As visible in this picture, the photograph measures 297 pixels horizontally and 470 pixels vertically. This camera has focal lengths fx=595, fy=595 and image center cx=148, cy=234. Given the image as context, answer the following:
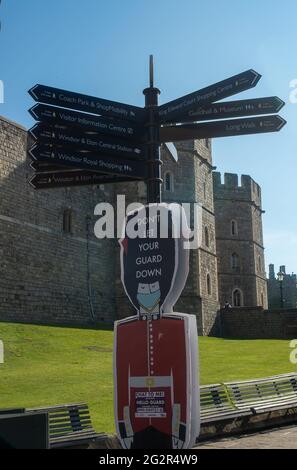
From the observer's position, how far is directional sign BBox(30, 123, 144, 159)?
19.4 feet

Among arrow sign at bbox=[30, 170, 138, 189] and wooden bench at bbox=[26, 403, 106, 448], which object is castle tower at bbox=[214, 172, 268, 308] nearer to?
wooden bench at bbox=[26, 403, 106, 448]

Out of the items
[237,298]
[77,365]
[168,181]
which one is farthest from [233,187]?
[77,365]

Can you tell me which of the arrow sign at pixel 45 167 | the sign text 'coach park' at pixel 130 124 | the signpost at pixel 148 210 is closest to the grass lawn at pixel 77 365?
the signpost at pixel 148 210

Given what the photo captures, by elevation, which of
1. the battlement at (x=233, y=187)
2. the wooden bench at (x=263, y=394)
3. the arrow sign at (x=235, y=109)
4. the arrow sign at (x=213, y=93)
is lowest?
the wooden bench at (x=263, y=394)

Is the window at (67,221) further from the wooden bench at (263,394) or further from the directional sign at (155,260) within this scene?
the directional sign at (155,260)

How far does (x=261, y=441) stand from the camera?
8109 mm

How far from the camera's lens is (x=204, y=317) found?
1152 inches

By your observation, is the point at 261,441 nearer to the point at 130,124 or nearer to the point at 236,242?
the point at 130,124

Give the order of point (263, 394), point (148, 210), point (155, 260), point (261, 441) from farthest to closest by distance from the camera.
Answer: point (263, 394)
point (261, 441)
point (148, 210)
point (155, 260)

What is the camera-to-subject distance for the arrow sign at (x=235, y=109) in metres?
5.94

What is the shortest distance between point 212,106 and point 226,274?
116 ft

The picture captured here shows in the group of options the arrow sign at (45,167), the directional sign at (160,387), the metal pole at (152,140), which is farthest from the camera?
the arrow sign at (45,167)

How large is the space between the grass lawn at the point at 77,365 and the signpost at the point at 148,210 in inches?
120

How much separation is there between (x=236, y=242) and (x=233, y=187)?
12.7 ft
